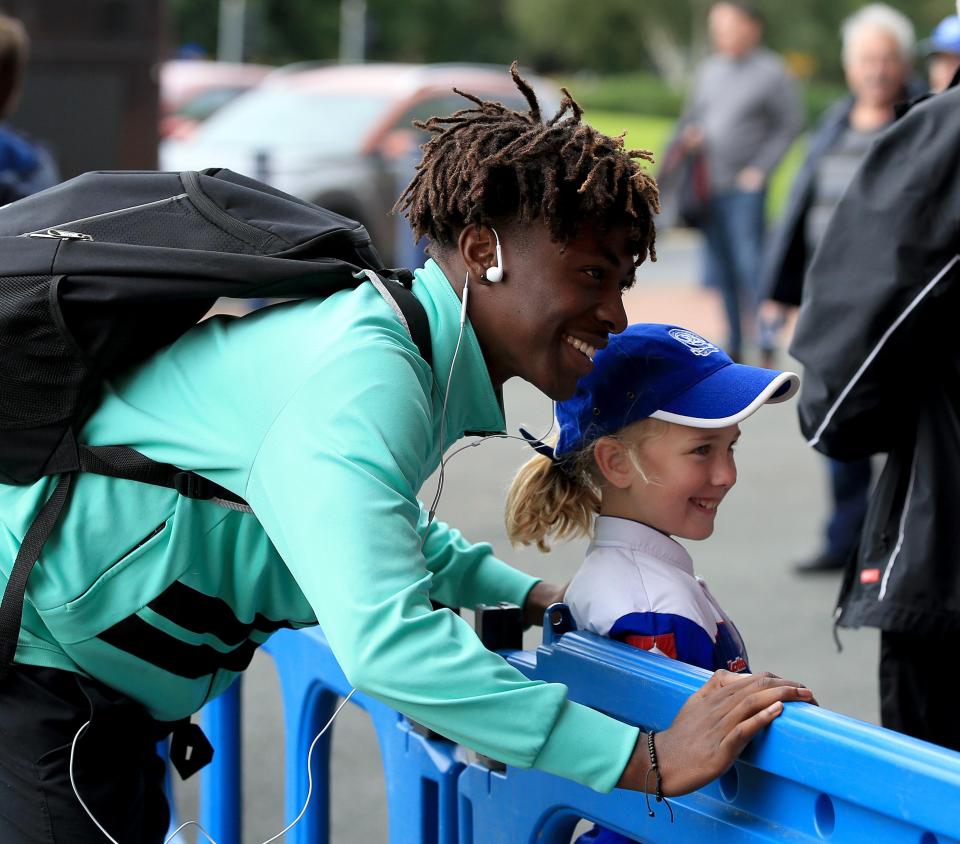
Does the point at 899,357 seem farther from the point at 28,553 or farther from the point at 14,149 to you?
the point at 14,149

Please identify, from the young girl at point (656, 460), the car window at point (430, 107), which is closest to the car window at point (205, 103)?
the car window at point (430, 107)

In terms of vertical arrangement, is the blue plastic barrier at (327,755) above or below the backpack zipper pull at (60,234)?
below

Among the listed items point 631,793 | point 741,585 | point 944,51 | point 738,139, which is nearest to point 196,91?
point 738,139

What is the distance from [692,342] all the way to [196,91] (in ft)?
53.7

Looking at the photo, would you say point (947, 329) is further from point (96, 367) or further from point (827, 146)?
point (827, 146)

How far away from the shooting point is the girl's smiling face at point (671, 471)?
7.78 ft

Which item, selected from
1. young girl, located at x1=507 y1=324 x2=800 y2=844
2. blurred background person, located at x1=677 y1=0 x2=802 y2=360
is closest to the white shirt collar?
young girl, located at x1=507 y1=324 x2=800 y2=844

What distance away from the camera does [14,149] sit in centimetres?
497

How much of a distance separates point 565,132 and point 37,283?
725 mm

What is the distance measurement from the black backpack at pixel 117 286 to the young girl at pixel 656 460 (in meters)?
0.44

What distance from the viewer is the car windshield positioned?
510 inches

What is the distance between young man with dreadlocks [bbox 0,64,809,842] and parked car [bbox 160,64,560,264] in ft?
31.4

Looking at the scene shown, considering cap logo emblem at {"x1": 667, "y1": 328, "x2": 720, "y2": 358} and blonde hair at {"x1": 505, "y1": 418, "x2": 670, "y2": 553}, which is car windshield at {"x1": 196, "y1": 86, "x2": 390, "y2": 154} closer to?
blonde hair at {"x1": 505, "y1": 418, "x2": 670, "y2": 553}

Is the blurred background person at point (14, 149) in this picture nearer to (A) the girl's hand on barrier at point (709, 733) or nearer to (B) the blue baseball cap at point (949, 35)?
(B) the blue baseball cap at point (949, 35)
